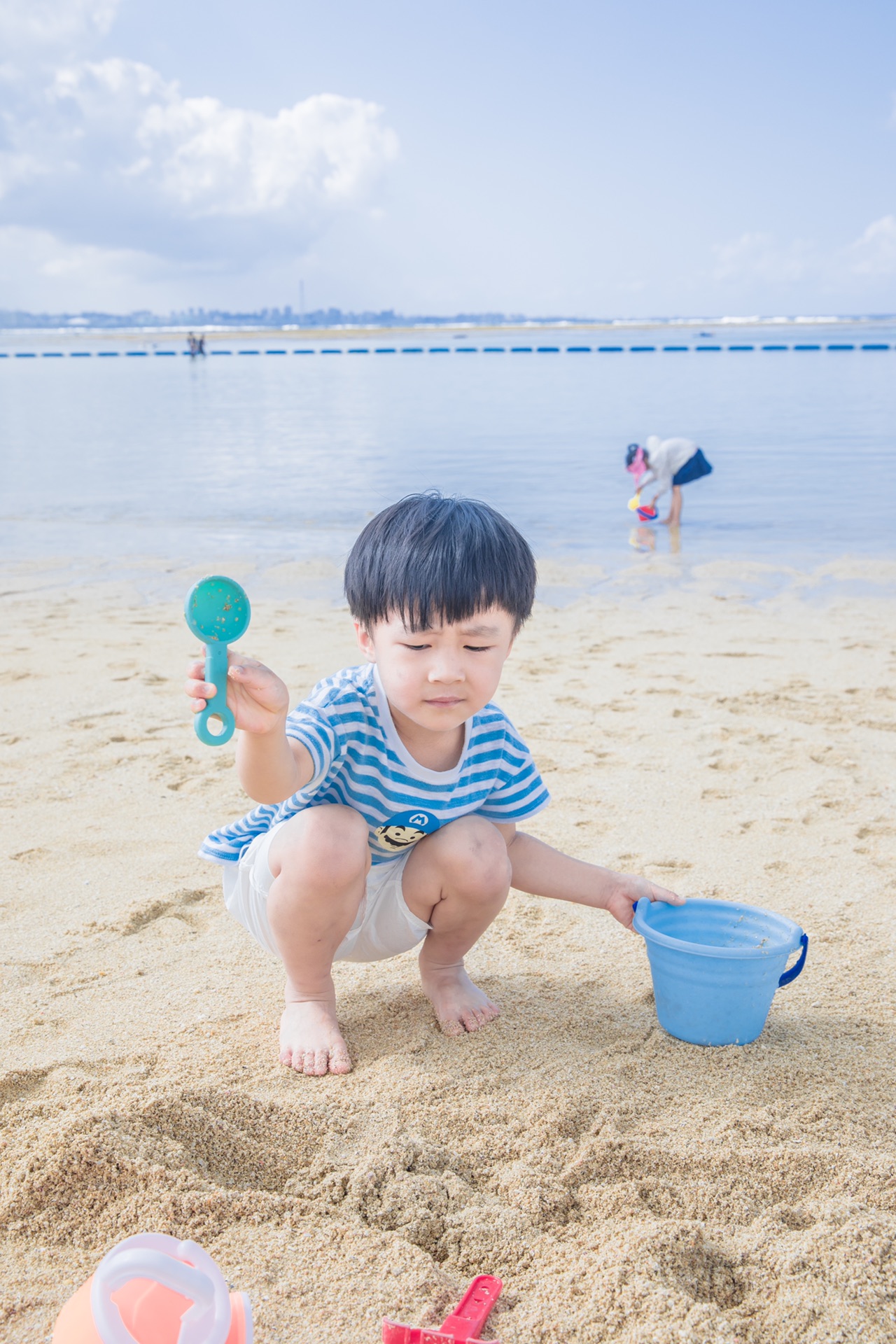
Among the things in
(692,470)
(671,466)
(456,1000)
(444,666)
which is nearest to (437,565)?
(444,666)

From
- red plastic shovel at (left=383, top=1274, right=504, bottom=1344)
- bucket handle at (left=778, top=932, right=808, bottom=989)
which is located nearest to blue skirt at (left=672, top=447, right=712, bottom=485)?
bucket handle at (left=778, top=932, right=808, bottom=989)

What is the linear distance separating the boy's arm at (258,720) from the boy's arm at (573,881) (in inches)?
23.9

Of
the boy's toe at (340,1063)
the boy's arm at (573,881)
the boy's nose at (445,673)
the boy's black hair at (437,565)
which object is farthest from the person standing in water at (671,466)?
the boy's toe at (340,1063)

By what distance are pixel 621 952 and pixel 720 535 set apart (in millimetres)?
6442

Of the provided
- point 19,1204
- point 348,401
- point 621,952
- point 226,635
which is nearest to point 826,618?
point 621,952

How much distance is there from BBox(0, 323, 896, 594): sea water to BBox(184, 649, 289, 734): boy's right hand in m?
5.40

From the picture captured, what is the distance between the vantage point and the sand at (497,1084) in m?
1.42

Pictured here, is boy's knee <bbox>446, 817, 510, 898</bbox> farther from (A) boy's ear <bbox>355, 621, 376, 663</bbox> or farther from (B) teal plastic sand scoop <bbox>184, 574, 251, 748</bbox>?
(B) teal plastic sand scoop <bbox>184, 574, 251, 748</bbox>

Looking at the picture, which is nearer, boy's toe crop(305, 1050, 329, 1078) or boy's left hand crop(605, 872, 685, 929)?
boy's toe crop(305, 1050, 329, 1078)

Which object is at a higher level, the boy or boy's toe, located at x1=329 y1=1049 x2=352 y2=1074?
the boy

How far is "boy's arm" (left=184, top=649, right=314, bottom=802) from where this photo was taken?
5.59 feet

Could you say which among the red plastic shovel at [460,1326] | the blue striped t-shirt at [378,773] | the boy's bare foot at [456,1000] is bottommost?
the boy's bare foot at [456,1000]

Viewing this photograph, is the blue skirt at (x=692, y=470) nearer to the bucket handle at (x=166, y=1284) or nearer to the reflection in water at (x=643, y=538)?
the reflection in water at (x=643, y=538)

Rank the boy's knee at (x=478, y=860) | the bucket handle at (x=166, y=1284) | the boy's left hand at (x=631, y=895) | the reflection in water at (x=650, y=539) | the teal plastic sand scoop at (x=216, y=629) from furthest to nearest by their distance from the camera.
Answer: the reflection in water at (x=650, y=539), the boy's left hand at (x=631, y=895), the boy's knee at (x=478, y=860), the teal plastic sand scoop at (x=216, y=629), the bucket handle at (x=166, y=1284)
